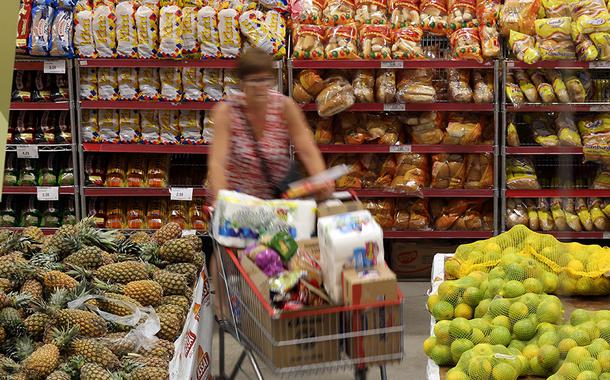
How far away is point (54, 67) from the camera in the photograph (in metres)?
5.95

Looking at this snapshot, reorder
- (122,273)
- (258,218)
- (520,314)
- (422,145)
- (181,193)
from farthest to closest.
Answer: (181,193)
(422,145)
(122,273)
(258,218)
(520,314)

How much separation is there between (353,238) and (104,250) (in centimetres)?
182

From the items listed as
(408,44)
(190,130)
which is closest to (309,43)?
(408,44)

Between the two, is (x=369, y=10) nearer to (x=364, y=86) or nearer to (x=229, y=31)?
(x=364, y=86)

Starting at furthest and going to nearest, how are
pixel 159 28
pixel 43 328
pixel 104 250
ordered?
pixel 159 28 < pixel 104 250 < pixel 43 328

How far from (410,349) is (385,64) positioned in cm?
195

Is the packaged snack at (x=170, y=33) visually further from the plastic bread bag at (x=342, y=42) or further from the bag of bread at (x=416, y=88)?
the bag of bread at (x=416, y=88)

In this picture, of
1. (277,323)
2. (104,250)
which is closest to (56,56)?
(104,250)

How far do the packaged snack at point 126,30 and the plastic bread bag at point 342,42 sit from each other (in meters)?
1.33

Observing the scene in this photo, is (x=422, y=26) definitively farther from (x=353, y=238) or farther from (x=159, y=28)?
(x=353, y=238)

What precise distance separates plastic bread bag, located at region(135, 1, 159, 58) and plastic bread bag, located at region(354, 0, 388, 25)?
56.1 inches

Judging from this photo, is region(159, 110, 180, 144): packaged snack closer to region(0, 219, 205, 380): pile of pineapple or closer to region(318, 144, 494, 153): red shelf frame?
region(318, 144, 494, 153): red shelf frame

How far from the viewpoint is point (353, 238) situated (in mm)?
2703

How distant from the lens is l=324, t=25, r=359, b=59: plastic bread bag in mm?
5848
